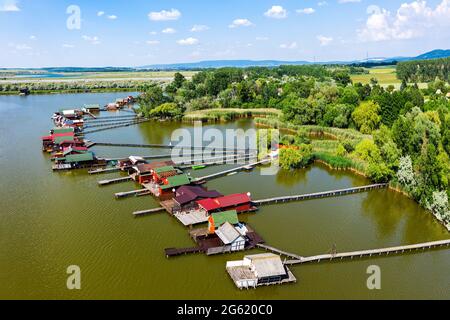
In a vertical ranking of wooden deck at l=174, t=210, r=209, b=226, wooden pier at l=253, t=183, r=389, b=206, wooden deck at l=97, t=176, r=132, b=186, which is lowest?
wooden deck at l=174, t=210, r=209, b=226

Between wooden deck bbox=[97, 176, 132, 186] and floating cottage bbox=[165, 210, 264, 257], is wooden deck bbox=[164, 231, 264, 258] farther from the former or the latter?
wooden deck bbox=[97, 176, 132, 186]

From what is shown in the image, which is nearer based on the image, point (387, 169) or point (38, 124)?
point (387, 169)

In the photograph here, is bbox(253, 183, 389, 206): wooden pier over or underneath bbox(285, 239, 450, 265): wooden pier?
over

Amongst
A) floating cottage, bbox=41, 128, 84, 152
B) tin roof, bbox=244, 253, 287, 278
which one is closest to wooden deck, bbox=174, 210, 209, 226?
tin roof, bbox=244, 253, 287, 278

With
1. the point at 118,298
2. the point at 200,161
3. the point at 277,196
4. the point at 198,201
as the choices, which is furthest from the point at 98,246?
the point at 200,161

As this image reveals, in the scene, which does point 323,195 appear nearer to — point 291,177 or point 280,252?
point 291,177
